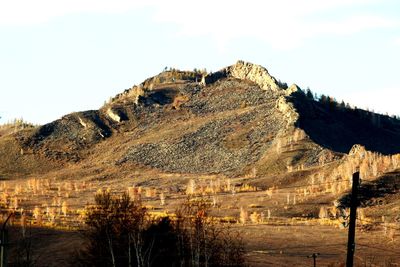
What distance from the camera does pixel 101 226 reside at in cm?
6738

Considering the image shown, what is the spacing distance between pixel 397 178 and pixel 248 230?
52.6 metres

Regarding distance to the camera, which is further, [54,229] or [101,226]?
[54,229]

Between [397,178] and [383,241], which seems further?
[397,178]

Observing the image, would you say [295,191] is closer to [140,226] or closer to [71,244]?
[71,244]

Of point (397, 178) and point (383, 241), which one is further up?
point (397, 178)

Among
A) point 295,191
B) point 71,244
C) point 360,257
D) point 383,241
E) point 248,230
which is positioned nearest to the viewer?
point 360,257

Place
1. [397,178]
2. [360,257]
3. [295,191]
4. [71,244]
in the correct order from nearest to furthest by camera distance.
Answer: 1. [360,257]
2. [71,244]
3. [397,178]
4. [295,191]

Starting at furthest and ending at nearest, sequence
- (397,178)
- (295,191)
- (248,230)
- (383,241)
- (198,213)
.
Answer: (295,191) → (397,178) → (248,230) → (383,241) → (198,213)

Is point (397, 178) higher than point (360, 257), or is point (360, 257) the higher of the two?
point (397, 178)

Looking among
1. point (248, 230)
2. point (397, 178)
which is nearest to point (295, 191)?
point (397, 178)

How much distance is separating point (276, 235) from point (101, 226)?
217 feet

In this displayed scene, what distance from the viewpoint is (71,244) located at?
111438mm

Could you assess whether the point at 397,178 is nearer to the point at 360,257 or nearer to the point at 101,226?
the point at 360,257

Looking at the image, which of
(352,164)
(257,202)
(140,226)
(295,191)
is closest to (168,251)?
(140,226)
